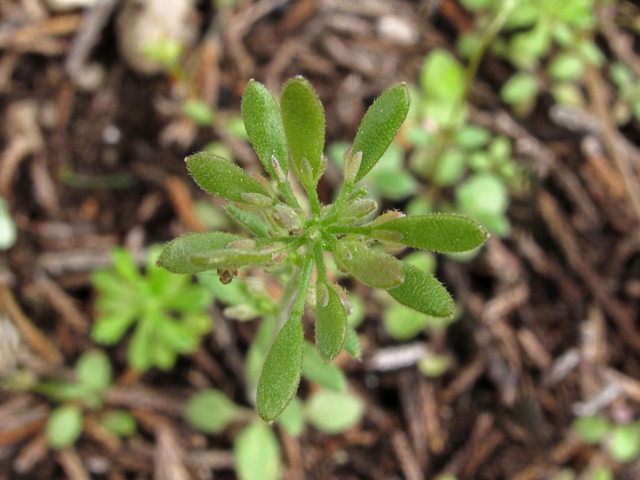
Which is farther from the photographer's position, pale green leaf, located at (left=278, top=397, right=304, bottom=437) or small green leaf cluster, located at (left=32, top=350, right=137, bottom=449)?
small green leaf cluster, located at (left=32, top=350, right=137, bottom=449)

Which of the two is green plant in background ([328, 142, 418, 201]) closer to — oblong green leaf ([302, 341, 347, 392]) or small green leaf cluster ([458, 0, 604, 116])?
small green leaf cluster ([458, 0, 604, 116])

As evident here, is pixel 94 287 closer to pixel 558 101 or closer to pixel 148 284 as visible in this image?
pixel 148 284

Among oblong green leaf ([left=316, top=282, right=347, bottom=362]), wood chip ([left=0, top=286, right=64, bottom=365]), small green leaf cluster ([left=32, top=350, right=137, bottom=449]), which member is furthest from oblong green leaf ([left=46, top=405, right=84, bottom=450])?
oblong green leaf ([left=316, top=282, right=347, bottom=362])

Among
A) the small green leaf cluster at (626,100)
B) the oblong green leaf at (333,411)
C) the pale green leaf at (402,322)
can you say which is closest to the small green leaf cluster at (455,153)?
the pale green leaf at (402,322)

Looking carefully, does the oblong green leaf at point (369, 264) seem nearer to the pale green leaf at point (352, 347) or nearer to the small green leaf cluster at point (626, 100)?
the pale green leaf at point (352, 347)

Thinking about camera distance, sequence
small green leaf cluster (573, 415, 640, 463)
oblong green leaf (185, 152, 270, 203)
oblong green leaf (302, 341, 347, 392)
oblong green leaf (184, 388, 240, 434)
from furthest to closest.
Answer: small green leaf cluster (573, 415, 640, 463) < oblong green leaf (184, 388, 240, 434) < oblong green leaf (302, 341, 347, 392) < oblong green leaf (185, 152, 270, 203)

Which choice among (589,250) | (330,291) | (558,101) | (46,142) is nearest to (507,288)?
(589,250)
